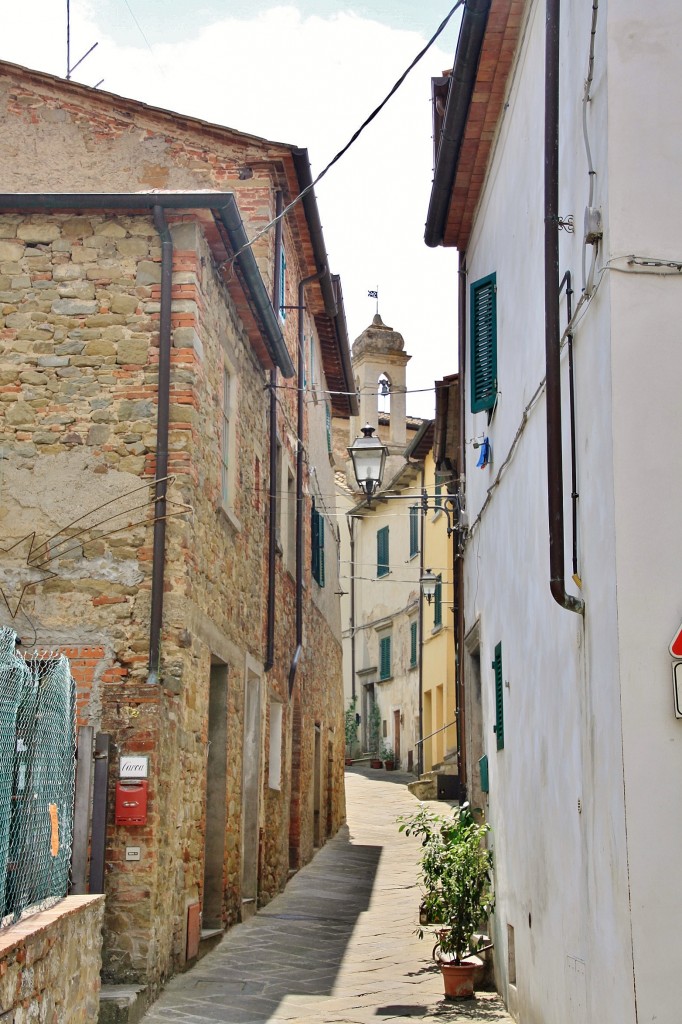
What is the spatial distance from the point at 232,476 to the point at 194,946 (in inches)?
148

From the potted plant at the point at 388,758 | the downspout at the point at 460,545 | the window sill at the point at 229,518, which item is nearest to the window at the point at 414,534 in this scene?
the potted plant at the point at 388,758

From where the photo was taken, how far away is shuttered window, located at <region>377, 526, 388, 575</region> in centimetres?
3300

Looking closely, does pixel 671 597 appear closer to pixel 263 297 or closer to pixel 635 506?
pixel 635 506

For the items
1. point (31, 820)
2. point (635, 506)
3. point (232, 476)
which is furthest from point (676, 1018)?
point (232, 476)

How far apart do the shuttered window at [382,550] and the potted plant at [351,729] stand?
5158 millimetres

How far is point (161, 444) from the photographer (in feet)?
27.2

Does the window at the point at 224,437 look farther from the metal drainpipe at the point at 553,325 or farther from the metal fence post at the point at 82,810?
the metal drainpipe at the point at 553,325

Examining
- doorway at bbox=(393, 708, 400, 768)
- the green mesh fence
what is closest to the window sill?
the green mesh fence

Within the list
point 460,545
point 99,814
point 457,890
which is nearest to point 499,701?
point 457,890

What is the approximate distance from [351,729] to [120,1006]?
29273 millimetres

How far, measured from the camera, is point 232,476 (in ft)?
33.7

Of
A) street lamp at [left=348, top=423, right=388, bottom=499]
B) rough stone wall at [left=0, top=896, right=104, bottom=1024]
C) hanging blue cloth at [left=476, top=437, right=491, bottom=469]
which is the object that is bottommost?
rough stone wall at [left=0, top=896, right=104, bottom=1024]

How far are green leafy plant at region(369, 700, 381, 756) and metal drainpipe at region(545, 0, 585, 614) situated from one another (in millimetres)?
30237

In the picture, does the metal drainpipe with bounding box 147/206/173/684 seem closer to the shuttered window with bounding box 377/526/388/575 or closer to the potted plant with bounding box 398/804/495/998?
the potted plant with bounding box 398/804/495/998
